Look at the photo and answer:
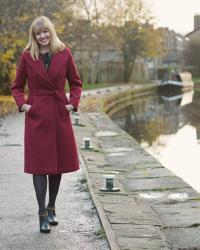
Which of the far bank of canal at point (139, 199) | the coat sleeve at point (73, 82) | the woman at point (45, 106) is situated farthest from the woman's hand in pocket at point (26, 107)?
the far bank of canal at point (139, 199)

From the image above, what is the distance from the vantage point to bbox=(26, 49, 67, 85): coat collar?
600cm

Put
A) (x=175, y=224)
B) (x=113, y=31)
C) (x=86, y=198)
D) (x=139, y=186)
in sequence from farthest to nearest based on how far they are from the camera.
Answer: (x=113, y=31), (x=139, y=186), (x=86, y=198), (x=175, y=224)

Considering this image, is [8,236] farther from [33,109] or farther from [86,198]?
[86,198]

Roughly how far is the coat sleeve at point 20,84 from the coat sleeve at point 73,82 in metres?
0.43

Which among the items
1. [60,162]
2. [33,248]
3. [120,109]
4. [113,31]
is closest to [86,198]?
[60,162]

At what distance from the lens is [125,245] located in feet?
18.7

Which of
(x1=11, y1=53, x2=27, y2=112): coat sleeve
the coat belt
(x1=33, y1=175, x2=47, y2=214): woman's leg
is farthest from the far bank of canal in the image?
(x1=11, y1=53, x2=27, y2=112): coat sleeve

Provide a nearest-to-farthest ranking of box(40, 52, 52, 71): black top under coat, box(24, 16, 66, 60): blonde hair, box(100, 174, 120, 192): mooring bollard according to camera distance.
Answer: box(24, 16, 66, 60): blonde hair
box(40, 52, 52, 71): black top under coat
box(100, 174, 120, 192): mooring bollard

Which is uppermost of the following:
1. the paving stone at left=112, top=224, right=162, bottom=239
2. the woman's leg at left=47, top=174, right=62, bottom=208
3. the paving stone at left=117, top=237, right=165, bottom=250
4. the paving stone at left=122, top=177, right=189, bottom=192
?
the woman's leg at left=47, top=174, right=62, bottom=208

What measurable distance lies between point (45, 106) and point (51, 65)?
0.39 metres

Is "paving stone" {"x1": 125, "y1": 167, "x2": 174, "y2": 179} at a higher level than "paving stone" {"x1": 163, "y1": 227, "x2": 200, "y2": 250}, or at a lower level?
→ lower

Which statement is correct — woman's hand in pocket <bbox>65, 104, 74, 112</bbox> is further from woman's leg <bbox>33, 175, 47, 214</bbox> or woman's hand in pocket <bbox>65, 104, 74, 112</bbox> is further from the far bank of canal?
the far bank of canal

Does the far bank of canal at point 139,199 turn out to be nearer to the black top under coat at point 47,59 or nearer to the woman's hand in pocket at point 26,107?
the woman's hand in pocket at point 26,107

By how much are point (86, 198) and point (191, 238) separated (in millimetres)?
1869
